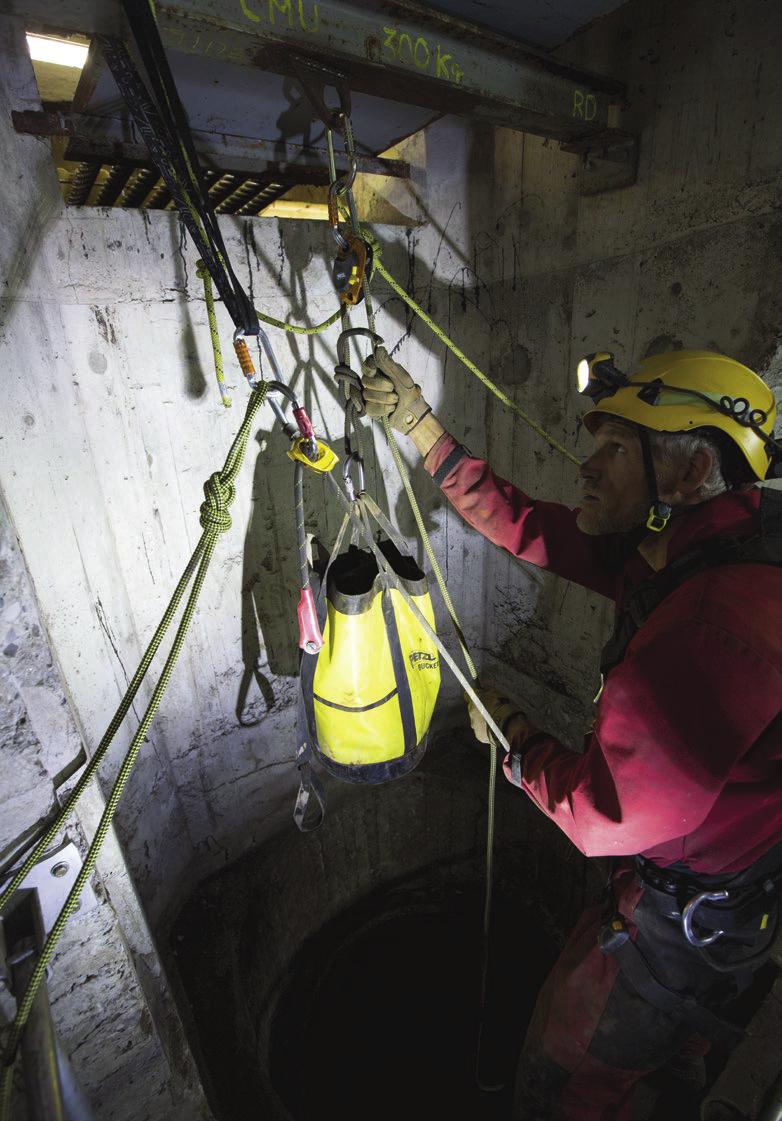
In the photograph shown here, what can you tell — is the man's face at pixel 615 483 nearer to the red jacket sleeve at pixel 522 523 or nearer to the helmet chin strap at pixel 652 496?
the helmet chin strap at pixel 652 496

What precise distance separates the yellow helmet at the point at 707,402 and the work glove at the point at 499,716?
40.7 inches

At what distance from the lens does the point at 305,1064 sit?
2930 mm

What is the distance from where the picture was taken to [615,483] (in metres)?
1.70

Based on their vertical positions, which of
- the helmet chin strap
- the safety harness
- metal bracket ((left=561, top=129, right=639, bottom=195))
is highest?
metal bracket ((left=561, top=129, right=639, bottom=195))

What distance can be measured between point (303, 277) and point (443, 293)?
2.84ft

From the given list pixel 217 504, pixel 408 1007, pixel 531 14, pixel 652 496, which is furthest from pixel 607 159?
pixel 408 1007

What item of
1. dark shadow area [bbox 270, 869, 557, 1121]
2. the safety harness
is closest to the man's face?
the safety harness

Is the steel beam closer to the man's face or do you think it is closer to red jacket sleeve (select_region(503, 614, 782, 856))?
the man's face

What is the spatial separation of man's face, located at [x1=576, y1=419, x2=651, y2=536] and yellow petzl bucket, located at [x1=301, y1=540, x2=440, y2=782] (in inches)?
24.8

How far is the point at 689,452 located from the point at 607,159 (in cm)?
152

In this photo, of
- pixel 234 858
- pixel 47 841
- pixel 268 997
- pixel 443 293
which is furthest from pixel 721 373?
pixel 268 997

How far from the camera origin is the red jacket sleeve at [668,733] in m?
1.17

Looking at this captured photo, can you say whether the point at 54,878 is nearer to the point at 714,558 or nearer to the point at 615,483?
the point at 714,558

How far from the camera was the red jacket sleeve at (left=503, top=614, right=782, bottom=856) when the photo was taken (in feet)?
3.84
